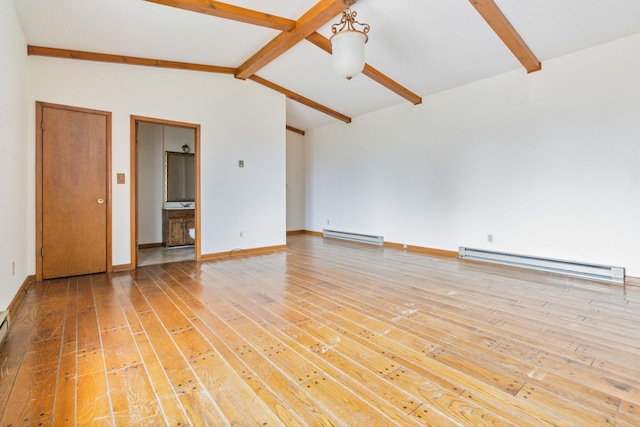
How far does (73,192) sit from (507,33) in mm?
5344

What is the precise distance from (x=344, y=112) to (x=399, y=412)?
6.05 metres

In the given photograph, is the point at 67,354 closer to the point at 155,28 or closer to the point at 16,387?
the point at 16,387

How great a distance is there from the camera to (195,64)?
455 centimetres

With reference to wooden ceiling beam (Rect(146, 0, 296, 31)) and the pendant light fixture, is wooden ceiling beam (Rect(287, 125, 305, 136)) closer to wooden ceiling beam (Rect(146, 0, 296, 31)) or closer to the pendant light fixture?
wooden ceiling beam (Rect(146, 0, 296, 31))

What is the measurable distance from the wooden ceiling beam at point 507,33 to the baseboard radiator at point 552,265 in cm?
257

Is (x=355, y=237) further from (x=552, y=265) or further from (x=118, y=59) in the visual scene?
(x=118, y=59)

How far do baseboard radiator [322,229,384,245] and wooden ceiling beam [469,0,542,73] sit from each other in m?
3.64

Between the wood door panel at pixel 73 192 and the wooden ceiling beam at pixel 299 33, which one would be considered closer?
the wooden ceiling beam at pixel 299 33

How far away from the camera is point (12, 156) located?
2764 mm

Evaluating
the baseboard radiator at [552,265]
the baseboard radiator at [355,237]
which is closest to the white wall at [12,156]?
the baseboard radiator at [355,237]

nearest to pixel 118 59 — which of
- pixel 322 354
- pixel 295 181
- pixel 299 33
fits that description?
pixel 299 33

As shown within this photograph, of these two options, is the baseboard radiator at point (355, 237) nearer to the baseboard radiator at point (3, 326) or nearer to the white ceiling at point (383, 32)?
the white ceiling at point (383, 32)

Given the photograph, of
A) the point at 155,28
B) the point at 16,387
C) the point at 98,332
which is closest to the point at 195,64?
the point at 155,28

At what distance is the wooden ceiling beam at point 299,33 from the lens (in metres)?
3.24
